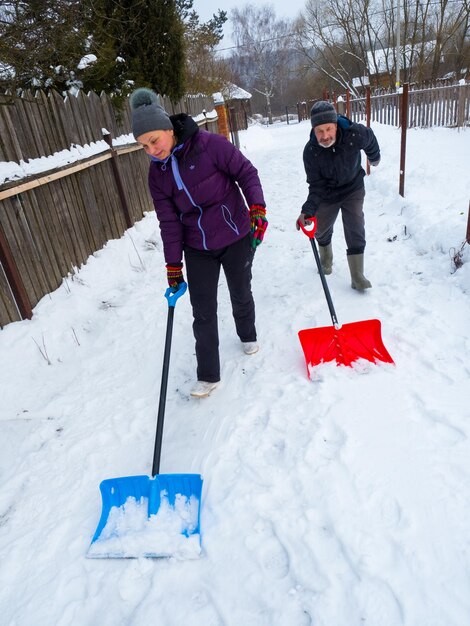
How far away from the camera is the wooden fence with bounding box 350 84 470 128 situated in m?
12.2

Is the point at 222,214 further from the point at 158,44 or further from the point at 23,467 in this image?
the point at 158,44

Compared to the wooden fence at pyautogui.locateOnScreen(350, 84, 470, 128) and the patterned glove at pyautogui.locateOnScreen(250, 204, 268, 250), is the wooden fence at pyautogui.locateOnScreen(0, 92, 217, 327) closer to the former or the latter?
the patterned glove at pyautogui.locateOnScreen(250, 204, 268, 250)

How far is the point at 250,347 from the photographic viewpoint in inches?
130

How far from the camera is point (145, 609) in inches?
66.6

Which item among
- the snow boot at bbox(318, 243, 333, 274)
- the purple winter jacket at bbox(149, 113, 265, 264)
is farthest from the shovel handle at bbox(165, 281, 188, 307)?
the snow boot at bbox(318, 243, 333, 274)

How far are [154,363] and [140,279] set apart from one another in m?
1.92

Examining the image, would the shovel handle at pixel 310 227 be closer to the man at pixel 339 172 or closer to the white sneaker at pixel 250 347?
the man at pixel 339 172

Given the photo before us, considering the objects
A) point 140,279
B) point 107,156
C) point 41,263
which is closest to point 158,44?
point 107,156

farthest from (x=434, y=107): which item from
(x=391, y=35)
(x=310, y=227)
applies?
(x=391, y=35)

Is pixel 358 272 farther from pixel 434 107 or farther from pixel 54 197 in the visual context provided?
pixel 434 107

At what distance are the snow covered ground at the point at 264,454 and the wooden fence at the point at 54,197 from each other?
0.30 meters

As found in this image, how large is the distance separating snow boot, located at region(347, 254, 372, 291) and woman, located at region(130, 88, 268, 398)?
1280 millimetres

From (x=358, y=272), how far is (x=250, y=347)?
1.31 metres

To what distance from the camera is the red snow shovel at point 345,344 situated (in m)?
2.85
